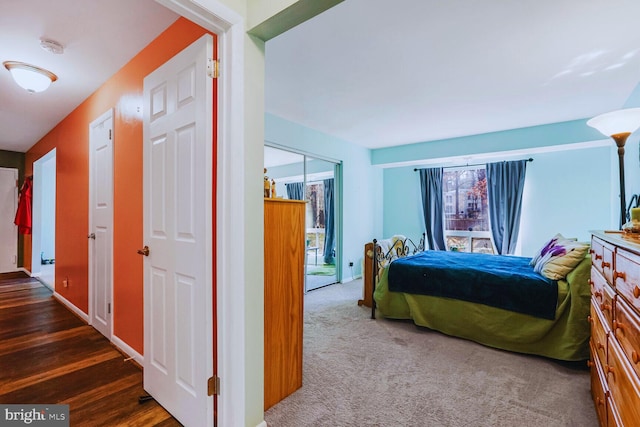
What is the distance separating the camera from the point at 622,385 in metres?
1.07

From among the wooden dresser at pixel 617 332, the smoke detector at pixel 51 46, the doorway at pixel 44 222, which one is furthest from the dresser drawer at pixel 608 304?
the doorway at pixel 44 222

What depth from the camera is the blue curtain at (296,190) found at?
5.04 metres

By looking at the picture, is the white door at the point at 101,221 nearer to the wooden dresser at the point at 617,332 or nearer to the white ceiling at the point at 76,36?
the white ceiling at the point at 76,36

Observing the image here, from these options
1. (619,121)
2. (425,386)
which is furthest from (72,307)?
(619,121)

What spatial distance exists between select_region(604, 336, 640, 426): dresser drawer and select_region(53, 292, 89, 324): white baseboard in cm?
398

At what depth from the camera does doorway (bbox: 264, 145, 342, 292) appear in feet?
16.1

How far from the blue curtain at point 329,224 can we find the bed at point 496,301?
1.86 m

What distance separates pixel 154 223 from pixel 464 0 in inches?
88.9

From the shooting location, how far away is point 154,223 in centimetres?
177

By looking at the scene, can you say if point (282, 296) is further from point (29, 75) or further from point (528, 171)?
point (528, 171)

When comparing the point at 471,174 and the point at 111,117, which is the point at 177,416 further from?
the point at 471,174

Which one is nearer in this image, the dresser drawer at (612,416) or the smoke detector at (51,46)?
the dresser drawer at (612,416)

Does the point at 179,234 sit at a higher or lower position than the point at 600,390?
higher

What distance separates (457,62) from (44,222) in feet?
26.4
